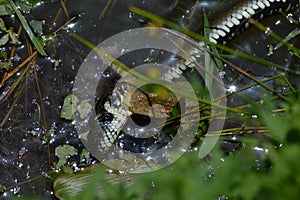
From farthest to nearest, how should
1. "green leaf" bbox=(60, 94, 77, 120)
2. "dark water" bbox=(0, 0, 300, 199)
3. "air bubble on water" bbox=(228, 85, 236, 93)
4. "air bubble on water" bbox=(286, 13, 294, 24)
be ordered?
1. "air bubble on water" bbox=(286, 13, 294, 24)
2. "air bubble on water" bbox=(228, 85, 236, 93)
3. "green leaf" bbox=(60, 94, 77, 120)
4. "dark water" bbox=(0, 0, 300, 199)

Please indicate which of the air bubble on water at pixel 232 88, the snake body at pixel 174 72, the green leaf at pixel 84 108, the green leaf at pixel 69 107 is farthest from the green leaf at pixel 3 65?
the air bubble on water at pixel 232 88

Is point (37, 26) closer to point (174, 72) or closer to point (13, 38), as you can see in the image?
point (13, 38)

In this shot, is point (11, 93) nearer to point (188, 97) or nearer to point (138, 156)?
point (138, 156)

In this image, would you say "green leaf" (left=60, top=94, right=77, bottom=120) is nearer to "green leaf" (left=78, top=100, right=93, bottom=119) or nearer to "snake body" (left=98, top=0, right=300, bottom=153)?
"green leaf" (left=78, top=100, right=93, bottom=119)

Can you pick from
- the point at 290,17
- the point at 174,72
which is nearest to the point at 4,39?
the point at 174,72

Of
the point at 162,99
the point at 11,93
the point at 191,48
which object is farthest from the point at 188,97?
the point at 11,93

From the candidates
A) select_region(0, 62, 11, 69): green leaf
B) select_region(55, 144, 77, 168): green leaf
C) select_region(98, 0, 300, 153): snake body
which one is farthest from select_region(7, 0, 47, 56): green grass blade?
select_region(55, 144, 77, 168): green leaf

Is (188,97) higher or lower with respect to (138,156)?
higher
